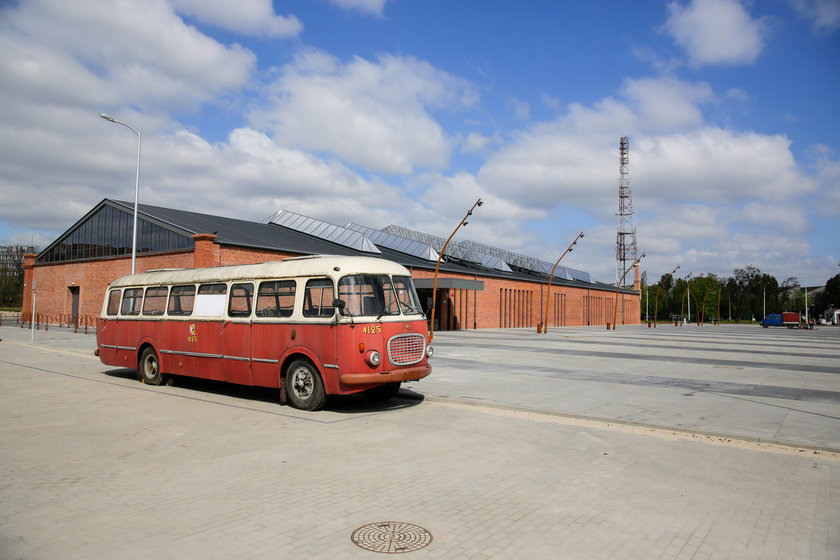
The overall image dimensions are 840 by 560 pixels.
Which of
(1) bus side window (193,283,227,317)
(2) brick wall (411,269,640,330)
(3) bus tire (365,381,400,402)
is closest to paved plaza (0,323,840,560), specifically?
(3) bus tire (365,381,400,402)

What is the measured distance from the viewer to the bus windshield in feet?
32.6

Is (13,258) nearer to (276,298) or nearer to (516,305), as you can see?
(516,305)

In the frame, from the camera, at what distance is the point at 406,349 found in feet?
33.4

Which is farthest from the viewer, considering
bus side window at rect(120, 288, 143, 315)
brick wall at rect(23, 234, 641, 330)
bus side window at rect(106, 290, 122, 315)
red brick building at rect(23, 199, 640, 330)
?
red brick building at rect(23, 199, 640, 330)

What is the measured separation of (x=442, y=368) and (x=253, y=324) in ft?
24.3

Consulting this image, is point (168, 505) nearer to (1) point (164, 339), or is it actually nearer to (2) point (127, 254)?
(1) point (164, 339)

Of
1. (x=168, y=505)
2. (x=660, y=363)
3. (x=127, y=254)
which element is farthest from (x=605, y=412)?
(x=127, y=254)

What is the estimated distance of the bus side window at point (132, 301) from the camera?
1395 cm

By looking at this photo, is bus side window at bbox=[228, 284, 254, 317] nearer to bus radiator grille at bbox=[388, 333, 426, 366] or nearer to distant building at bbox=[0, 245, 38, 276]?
bus radiator grille at bbox=[388, 333, 426, 366]

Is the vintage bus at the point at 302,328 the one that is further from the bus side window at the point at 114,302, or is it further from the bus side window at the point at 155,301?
the bus side window at the point at 114,302

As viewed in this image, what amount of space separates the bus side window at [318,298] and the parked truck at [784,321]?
84.7 metres

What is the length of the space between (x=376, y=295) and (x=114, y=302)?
8.20 meters

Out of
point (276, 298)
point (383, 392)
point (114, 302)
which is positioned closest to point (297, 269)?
point (276, 298)

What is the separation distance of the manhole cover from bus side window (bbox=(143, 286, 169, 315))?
33.0 feet
